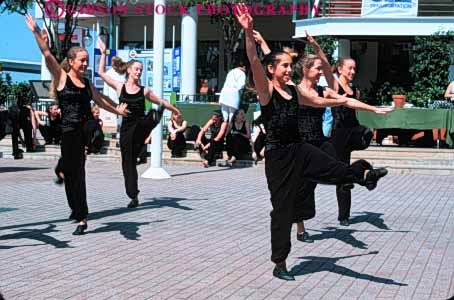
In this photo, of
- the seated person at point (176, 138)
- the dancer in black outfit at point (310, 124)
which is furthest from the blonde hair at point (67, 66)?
the seated person at point (176, 138)

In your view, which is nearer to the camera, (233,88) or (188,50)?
(233,88)

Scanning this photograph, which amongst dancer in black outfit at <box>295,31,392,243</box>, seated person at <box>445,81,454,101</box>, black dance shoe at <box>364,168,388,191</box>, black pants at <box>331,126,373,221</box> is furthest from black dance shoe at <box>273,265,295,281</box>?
seated person at <box>445,81,454,101</box>

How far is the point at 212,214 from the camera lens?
1054 centimetres

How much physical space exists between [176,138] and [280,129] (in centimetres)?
1181

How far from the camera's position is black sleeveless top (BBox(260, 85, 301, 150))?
Result: 6.78 m

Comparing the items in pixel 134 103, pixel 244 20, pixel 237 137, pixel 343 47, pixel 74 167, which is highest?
pixel 343 47

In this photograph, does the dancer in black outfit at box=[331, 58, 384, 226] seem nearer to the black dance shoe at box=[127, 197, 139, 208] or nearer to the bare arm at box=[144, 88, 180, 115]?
the bare arm at box=[144, 88, 180, 115]

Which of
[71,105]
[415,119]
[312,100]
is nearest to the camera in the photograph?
[312,100]

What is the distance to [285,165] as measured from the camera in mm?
6750

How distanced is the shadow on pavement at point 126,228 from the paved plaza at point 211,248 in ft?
0.04

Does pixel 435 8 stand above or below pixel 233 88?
above

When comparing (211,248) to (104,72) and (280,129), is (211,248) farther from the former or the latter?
(104,72)

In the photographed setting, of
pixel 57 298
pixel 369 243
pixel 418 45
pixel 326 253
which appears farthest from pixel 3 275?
pixel 418 45

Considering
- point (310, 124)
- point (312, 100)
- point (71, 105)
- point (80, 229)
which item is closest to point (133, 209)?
point (80, 229)
